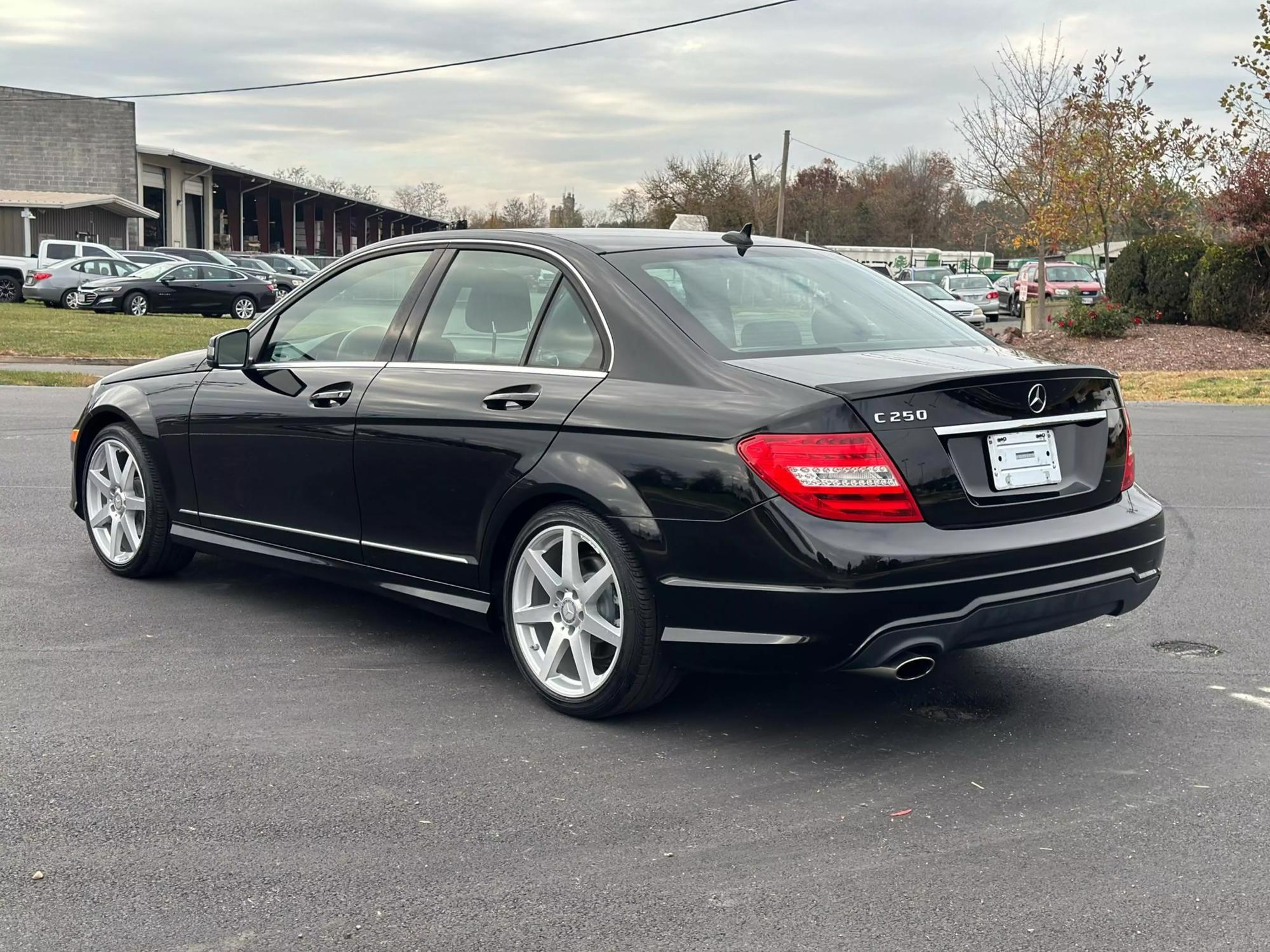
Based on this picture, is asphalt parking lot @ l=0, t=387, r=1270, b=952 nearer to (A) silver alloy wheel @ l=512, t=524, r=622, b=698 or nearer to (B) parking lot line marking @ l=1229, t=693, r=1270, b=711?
(B) parking lot line marking @ l=1229, t=693, r=1270, b=711

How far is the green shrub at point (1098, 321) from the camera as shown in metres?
26.0

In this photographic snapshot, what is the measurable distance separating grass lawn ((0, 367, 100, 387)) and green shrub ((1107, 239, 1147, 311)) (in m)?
19.6

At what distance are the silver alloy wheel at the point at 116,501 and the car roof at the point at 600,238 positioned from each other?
1.77m

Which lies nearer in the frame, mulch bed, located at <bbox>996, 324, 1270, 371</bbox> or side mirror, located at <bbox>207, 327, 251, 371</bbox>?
side mirror, located at <bbox>207, 327, 251, 371</bbox>

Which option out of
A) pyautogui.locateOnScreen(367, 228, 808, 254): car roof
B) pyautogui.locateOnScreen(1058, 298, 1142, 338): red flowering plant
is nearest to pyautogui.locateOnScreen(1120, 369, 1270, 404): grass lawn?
pyautogui.locateOnScreen(1058, 298, 1142, 338): red flowering plant

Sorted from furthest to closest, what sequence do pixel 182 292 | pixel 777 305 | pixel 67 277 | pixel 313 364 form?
pixel 67 277 → pixel 182 292 → pixel 313 364 → pixel 777 305

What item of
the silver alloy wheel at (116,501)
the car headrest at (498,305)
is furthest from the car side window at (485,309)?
the silver alloy wheel at (116,501)

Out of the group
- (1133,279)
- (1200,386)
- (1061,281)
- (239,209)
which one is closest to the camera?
(1200,386)

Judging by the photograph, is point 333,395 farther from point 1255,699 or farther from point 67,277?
point 67,277

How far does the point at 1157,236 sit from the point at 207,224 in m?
50.6

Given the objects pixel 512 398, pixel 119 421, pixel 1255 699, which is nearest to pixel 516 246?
pixel 512 398

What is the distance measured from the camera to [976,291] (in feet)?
133

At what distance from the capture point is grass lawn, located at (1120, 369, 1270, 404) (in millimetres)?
18422

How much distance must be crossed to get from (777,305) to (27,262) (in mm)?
36653
